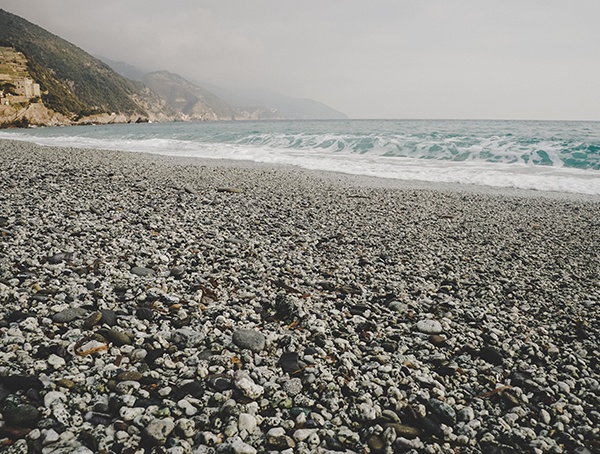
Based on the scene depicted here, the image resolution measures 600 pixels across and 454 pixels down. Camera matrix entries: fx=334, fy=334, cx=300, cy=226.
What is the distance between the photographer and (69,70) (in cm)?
13200

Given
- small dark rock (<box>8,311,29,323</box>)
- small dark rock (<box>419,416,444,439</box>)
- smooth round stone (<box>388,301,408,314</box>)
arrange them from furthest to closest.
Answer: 1. smooth round stone (<box>388,301,408,314</box>)
2. small dark rock (<box>8,311,29,323</box>)
3. small dark rock (<box>419,416,444,439</box>)

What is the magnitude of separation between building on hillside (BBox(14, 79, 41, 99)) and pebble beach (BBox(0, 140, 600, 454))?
10222 cm

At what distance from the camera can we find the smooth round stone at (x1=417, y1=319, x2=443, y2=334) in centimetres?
328

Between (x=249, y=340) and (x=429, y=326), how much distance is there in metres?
1.79

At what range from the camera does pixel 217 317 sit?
125 inches

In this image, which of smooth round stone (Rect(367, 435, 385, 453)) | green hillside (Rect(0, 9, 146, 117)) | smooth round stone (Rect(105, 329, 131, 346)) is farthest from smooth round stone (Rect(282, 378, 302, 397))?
green hillside (Rect(0, 9, 146, 117))

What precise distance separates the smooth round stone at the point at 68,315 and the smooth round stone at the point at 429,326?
3150 mm

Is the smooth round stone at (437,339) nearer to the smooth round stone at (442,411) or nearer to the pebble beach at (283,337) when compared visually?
the pebble beach at (283,337)

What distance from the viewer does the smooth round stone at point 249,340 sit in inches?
111

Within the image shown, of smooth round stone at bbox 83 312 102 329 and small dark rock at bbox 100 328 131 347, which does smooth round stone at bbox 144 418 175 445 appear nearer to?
small dark rock at bbox 100 328 131 347

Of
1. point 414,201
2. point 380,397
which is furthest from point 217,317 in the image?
point 414,201

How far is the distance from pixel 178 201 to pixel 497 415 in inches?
278

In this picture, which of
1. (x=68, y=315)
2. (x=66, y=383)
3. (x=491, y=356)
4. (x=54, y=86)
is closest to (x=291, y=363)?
(x=66, y=383)

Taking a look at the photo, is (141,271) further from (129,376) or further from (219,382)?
(219,382)
